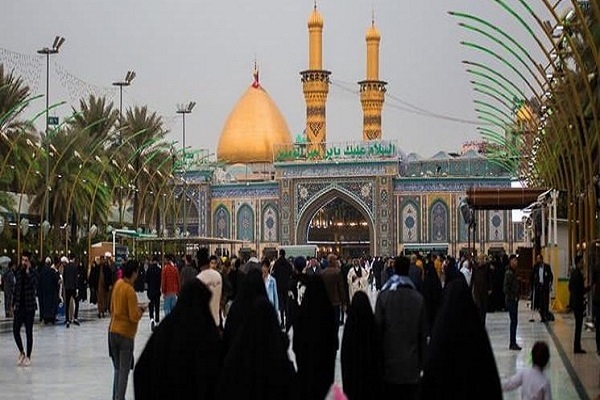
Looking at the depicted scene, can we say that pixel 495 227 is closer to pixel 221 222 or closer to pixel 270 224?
pixel 270 224

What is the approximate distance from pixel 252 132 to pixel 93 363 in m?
62.8

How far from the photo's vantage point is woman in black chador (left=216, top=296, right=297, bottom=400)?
7.41 m

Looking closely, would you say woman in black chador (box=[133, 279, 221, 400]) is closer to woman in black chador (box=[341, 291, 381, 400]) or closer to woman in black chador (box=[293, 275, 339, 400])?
woman in black chador (box=[341, 291, 381, 400])

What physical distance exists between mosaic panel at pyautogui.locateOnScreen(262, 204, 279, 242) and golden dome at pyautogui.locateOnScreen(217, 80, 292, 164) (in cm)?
938

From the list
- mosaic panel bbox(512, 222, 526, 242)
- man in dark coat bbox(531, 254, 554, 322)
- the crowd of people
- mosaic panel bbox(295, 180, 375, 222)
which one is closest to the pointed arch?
mosaic panel bbox(295, 180, 375, 222)

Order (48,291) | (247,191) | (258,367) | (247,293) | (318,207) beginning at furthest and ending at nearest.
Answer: (247,191)
(318,207)
(48,291)
(247,293)
(258,367)

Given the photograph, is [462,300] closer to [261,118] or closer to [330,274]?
[330,274]

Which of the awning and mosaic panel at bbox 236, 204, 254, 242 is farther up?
mosaic panel at bbox 236, 204, 254, 242

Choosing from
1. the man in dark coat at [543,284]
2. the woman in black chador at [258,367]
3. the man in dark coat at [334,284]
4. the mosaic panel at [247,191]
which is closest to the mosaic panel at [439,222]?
the mosaic panel at [247,191]

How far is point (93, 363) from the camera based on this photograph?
17656mm

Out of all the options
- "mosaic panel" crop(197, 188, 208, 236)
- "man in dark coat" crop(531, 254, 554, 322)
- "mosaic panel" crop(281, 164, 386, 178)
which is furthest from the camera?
"mosaic panel" crop(197, 188, 208, 236)

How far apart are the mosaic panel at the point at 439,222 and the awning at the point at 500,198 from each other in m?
30.1

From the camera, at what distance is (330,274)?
2109cm

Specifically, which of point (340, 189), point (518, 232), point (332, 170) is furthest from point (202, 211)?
point (518, 232)
